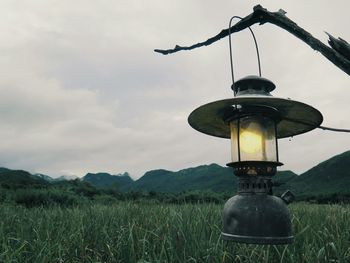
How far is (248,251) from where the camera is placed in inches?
149

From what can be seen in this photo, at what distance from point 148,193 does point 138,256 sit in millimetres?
12541

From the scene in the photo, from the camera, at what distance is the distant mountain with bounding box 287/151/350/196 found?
2692 centimetres

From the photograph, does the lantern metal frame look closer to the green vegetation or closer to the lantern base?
the lantern base

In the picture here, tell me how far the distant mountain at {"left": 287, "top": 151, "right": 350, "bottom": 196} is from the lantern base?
85.1 feet

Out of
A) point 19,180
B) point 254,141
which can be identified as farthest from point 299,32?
point 19,180

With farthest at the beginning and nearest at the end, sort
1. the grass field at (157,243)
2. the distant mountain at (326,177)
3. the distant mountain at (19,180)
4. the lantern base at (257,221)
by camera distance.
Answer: the distant mountain at (326,177)
the distant mountain at (19,180)
the grass field at (157,243)
the lantern base at (257,221)

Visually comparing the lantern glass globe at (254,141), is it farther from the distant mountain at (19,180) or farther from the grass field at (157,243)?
the distant mountain at (19,180)

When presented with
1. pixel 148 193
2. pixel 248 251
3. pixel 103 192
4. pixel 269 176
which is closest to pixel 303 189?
pixel 148 193

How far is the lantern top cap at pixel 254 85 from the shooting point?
1722 mm

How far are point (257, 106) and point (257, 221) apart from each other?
499 mm

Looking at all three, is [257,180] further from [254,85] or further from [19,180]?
[19,180]

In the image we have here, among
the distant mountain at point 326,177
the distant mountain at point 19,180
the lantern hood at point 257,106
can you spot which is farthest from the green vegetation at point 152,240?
the distant mountain at point 326,177

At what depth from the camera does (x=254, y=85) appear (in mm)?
1754

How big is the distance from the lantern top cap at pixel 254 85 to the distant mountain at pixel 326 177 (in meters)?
25.9
